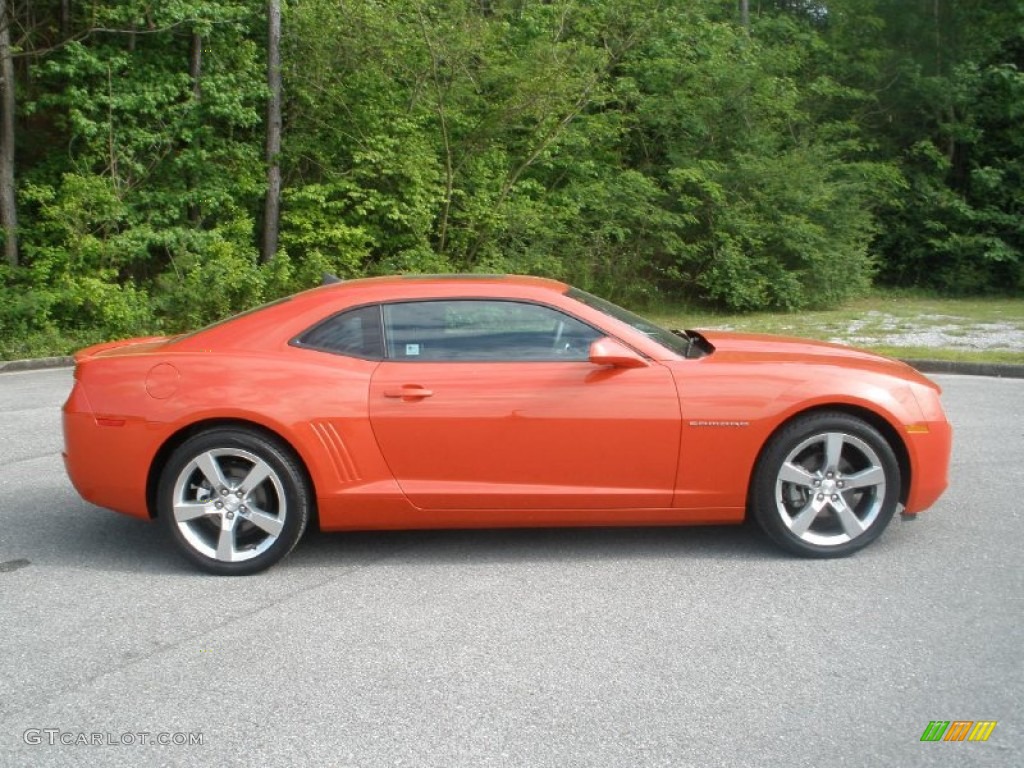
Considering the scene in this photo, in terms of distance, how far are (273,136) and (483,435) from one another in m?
14.5

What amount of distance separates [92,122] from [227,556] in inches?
534

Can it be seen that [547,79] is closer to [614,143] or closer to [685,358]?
[614,143]

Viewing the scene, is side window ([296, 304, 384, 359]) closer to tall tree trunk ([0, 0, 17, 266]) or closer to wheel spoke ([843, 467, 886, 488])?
wheel spoke ([843, 467, 886, 488])

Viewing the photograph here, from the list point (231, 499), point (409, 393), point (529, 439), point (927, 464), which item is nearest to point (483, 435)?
point (529, 439)

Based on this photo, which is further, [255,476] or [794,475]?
[794,475]

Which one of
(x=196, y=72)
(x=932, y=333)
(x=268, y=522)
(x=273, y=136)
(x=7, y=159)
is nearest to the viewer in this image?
(x=268, y=522)

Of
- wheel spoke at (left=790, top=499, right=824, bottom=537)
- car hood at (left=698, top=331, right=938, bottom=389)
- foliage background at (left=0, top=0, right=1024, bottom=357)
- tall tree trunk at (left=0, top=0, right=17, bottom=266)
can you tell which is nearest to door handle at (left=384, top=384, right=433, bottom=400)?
car hood at (left=698, top=331, right=938, bottom=389)

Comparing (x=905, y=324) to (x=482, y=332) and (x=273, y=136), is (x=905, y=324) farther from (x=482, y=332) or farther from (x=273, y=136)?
(x=482, y=332)

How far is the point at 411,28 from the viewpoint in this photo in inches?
719

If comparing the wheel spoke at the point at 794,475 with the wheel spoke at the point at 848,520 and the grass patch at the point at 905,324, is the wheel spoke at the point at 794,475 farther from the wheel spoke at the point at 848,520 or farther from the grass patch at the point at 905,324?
the grass patch at the point at 905,324

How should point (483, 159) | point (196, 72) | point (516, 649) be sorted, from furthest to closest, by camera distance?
point (483, 159) < point (196, 72) < point (516, 649)

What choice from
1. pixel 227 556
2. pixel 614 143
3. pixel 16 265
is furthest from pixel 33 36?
pixel 227 556

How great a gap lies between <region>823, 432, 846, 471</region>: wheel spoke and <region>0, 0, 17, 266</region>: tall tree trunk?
14.6 meters

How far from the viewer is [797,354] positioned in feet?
17.2
